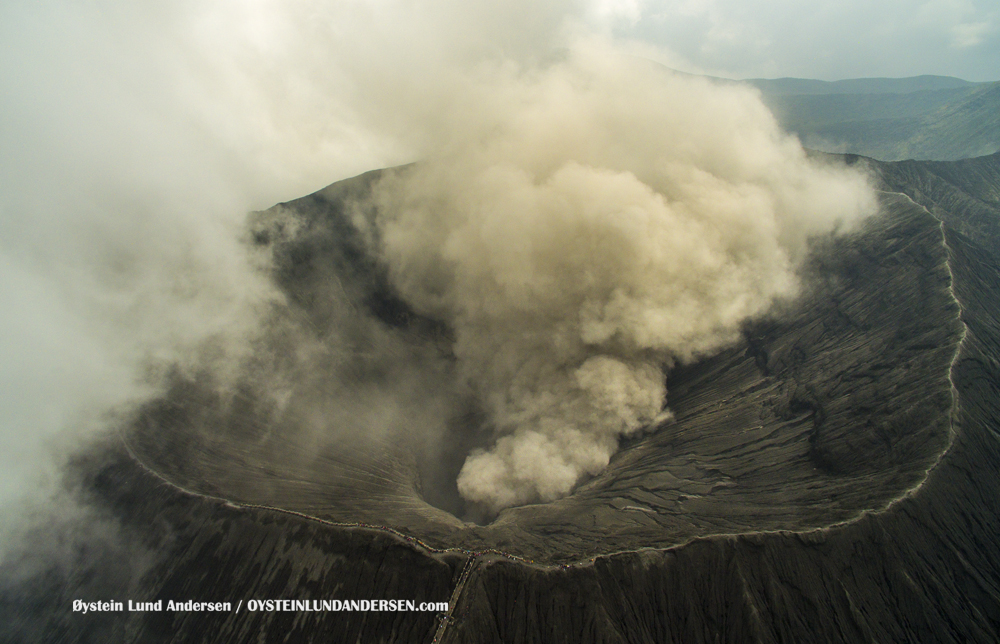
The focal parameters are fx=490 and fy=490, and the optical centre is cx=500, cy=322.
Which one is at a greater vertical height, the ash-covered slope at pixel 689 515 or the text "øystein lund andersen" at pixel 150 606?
the ash-covered slope at pixel 689 515

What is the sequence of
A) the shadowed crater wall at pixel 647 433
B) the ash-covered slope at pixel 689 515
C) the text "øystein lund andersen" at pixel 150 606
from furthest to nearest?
1. the shadowed crater wall at pixel 647 433
2. the text "øystein lund andersen" at pixel 150 606
3. the ash-covered slope at pixel 689 515

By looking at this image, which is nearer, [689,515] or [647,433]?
[689,515]

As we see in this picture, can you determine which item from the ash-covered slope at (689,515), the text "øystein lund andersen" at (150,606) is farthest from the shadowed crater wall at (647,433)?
the text "øystein lund andersen" at (150,606)

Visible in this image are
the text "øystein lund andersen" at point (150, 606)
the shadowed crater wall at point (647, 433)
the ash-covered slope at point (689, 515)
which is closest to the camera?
the ash-covered slope at point (689, 515)

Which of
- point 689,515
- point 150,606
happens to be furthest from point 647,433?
point 150,606

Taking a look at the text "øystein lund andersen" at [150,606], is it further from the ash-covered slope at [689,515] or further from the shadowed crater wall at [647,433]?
the shadowed crater wall at [647,433]

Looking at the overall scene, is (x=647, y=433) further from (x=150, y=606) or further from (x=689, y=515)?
(x=150, y=606)

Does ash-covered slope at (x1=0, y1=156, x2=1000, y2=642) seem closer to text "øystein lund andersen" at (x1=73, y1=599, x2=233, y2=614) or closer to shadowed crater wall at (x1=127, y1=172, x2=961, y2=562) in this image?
shadowed crater wall at (x1=127, y1=172, x2=961, y2=562)

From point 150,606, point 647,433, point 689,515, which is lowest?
point 150,606
